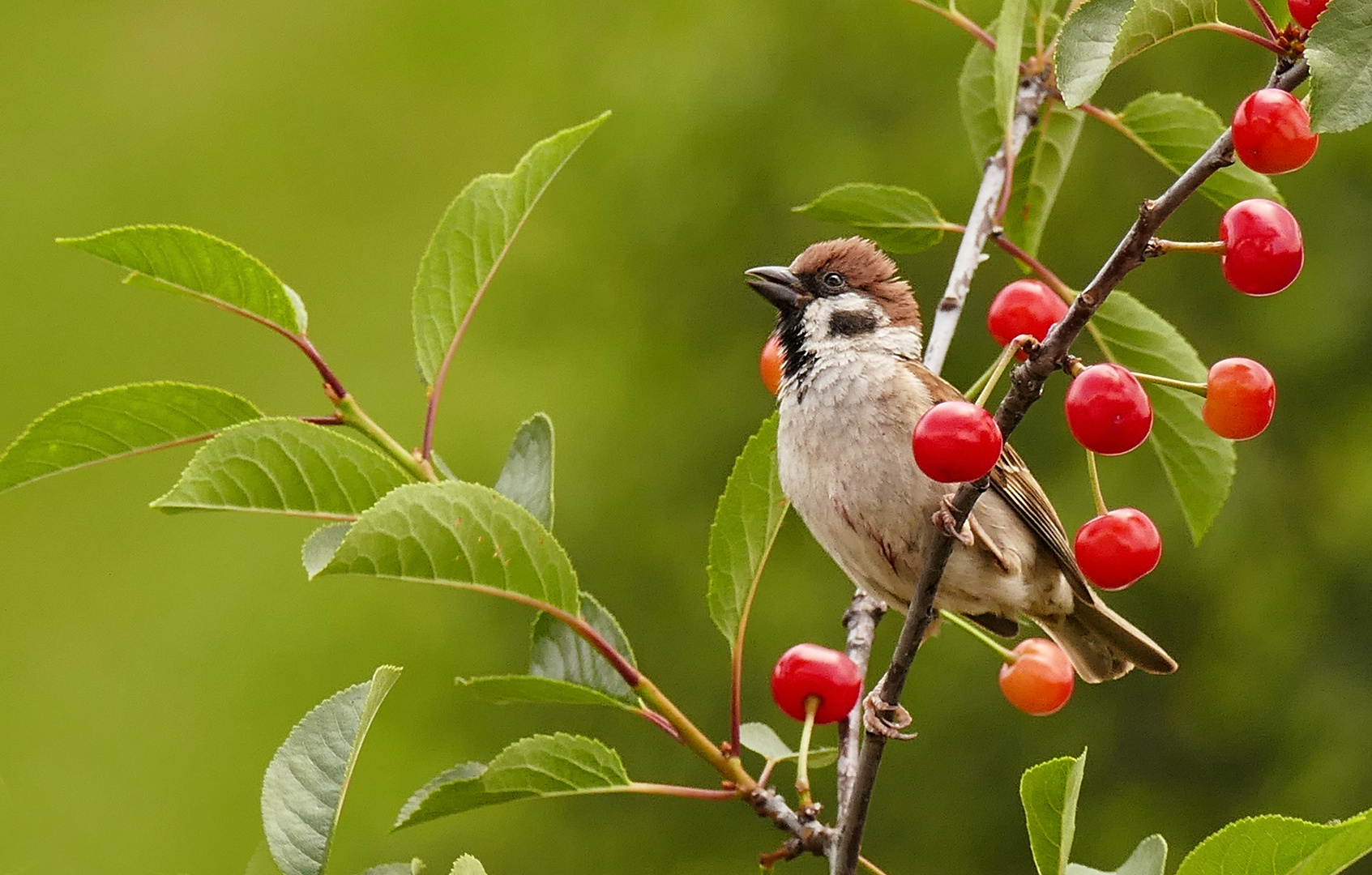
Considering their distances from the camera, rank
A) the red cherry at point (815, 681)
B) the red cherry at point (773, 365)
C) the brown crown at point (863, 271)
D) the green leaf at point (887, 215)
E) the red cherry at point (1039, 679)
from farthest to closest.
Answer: the brown crown at point (863, 271) < the red cherry at point (773, 365) < the green leaf at point (887, 215) < the red cherry at point (1039, 679) < the red cherry at point (815, 681)

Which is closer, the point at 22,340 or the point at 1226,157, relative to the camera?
the point at 1226,157

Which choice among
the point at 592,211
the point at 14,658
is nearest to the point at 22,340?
the point at 14,658

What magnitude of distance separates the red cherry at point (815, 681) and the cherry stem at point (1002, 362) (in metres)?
0.50

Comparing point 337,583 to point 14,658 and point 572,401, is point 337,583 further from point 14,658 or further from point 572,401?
point 14,658

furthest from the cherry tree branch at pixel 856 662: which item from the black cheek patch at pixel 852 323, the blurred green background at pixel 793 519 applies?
the blurred green background at pixel 793 519

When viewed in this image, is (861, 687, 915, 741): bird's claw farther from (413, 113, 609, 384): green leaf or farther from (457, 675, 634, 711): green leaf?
(413, 113, 609, 384): green leaf

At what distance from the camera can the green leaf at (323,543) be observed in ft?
5.45

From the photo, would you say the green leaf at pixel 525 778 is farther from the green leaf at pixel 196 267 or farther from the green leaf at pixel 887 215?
the green leaf at pixel 887 215

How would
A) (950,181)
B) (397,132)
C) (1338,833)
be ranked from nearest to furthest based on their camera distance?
(1338,833)
(950,181)
(397,132)

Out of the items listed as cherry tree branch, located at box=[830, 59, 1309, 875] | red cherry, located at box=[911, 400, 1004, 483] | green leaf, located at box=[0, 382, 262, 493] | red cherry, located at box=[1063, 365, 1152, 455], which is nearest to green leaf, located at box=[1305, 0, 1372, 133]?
cherry tree branch, located at box=[830, 59, 1309, 875]

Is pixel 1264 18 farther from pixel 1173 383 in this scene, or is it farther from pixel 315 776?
pixel 315 776

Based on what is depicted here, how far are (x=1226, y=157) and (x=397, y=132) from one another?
18969 mm

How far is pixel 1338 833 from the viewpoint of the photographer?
128 cm

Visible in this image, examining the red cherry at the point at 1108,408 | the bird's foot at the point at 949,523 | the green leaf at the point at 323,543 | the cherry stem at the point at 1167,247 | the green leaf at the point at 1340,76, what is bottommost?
the green leaf at the point at 323,543
